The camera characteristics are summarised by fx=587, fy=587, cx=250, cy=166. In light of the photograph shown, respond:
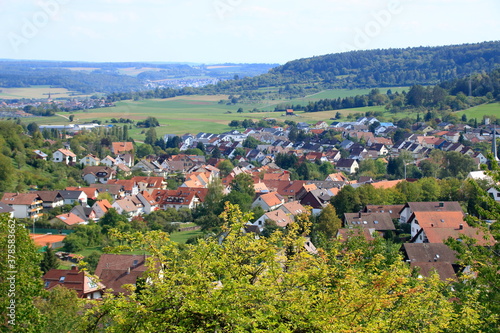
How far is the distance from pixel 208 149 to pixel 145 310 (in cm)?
6151

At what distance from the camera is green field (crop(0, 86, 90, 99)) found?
126000 millimetres

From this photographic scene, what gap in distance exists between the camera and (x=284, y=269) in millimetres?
7270

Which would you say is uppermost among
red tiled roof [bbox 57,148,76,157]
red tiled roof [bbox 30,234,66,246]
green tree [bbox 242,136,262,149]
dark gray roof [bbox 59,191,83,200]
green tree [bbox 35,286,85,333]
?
green tree [bbox 35,286,85,333]

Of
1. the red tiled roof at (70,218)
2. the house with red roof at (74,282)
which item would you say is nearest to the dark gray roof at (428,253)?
the house with red roof at (74,282)

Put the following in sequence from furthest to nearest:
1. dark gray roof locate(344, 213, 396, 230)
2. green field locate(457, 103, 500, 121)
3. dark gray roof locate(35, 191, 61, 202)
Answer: green field locate(457, 103, 500, 121), dark gray roof locate(35, 191, 61, 202), dark gray roof locate(344, 213, 396, 230)

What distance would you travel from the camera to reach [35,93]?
431ft

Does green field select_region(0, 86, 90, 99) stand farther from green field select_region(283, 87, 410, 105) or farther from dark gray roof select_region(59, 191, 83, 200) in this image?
dark gray roof select_region(59, 191, 83, 200)

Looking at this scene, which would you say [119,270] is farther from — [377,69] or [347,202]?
[377,69]

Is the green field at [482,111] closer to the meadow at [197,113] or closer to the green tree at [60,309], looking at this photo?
the meadow at [197,113]

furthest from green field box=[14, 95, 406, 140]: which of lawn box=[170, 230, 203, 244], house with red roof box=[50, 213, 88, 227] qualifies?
lawn box=[170, 230, 203, 244]

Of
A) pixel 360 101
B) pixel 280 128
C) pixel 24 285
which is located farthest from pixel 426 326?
pixel 360 101

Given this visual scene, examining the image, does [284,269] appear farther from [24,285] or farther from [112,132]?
[112,132]

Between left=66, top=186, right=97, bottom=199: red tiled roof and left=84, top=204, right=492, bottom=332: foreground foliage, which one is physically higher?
left=84, top=204, right=492, bottom=332: foreground foliage

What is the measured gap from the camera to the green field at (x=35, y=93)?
12600cm
